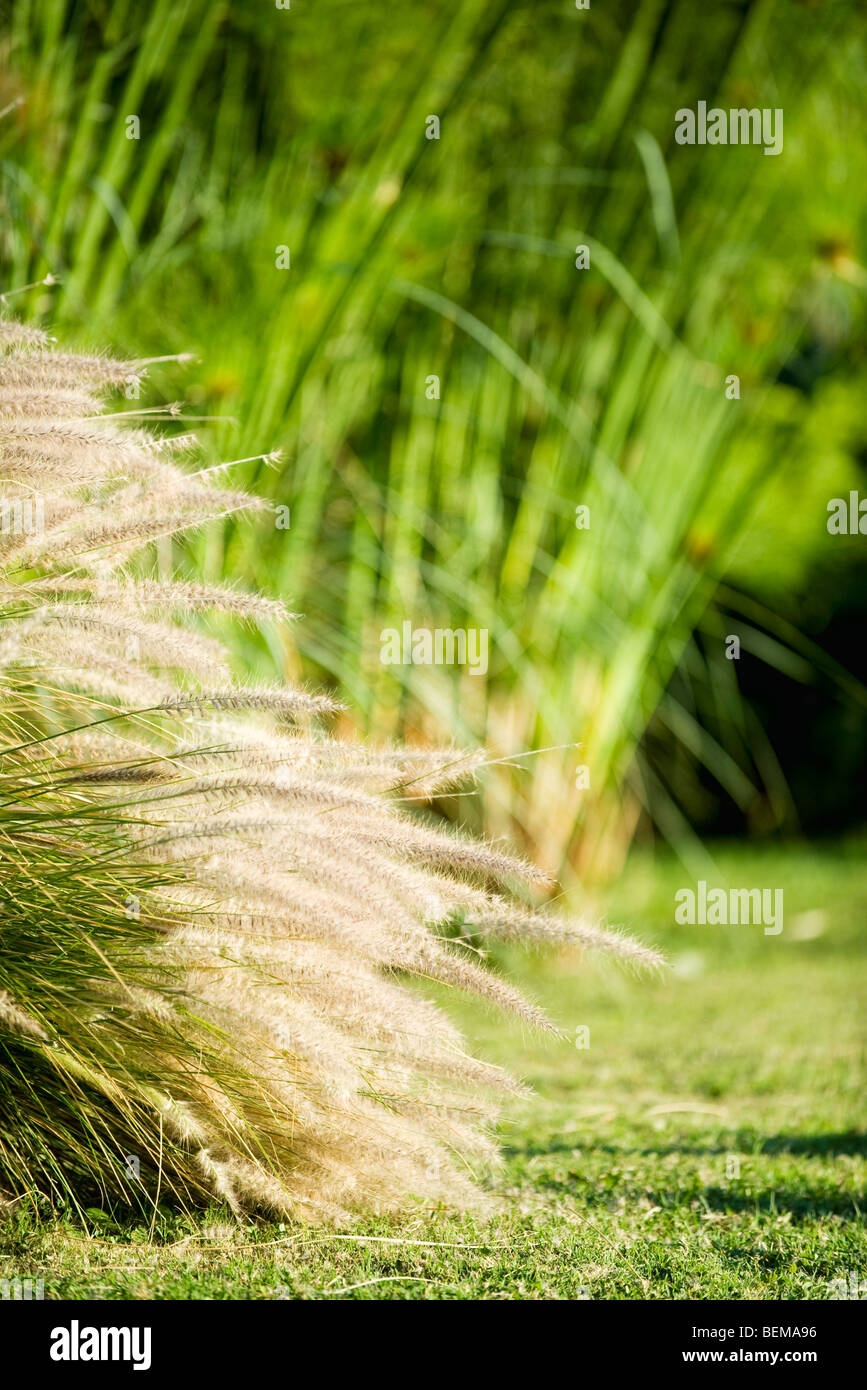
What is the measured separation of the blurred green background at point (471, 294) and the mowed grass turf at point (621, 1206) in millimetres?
663

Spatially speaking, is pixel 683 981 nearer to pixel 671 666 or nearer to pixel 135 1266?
pixel 671 666

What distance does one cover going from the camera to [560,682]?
11.1 feet

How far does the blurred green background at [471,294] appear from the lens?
8.46 feet

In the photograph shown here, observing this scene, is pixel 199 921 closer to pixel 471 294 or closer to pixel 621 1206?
pixel 621 1206

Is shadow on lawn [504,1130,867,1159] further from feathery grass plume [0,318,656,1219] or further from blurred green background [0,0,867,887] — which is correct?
blurred green background [0,0,867,887]

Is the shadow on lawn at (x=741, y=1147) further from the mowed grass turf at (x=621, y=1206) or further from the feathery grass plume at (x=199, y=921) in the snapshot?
the feathery grass plume at (x=199, y=921)

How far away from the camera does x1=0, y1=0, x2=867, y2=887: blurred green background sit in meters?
2.58

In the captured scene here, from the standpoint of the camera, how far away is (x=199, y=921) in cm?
144

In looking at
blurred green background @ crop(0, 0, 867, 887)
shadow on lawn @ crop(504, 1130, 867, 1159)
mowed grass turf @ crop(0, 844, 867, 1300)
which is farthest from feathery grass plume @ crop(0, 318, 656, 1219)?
blurred green background @ crop(0, 0, 867, 887)

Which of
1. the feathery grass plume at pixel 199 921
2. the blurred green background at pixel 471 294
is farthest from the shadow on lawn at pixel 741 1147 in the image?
the blurred green background at pixel 471 294

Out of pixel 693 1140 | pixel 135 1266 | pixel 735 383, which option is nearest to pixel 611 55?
pixel 735 383

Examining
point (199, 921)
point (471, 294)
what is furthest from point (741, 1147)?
point (471, 294)

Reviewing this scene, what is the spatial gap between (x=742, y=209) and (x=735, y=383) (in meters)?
0.51

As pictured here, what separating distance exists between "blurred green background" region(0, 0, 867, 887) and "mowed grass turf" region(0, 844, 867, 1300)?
66 centimetres
